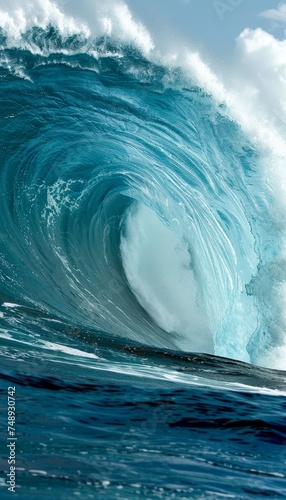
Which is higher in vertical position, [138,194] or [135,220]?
[138,194]

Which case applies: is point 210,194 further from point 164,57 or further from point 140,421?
point 140,421

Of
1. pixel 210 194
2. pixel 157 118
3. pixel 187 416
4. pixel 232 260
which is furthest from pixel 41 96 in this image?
pixel 187 416

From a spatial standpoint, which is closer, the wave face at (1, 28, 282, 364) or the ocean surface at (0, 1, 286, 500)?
the ocean surface at (0, 1, 286, 500)

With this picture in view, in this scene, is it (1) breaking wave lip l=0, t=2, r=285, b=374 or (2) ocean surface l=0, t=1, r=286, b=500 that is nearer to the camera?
(2) ocean surface l=0, t=1, r=286, b=500
